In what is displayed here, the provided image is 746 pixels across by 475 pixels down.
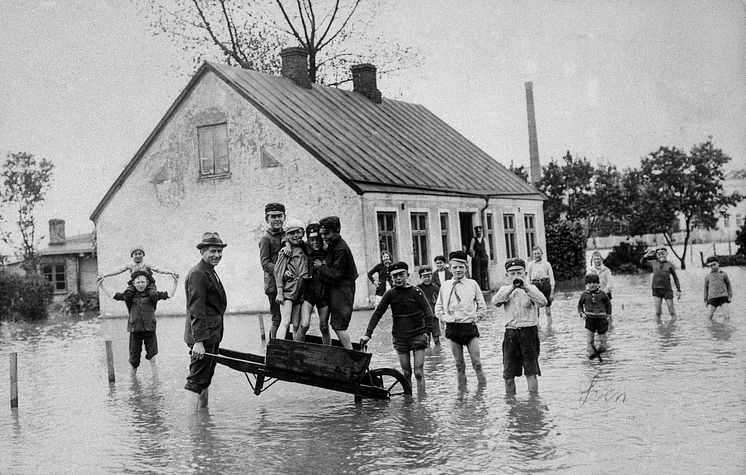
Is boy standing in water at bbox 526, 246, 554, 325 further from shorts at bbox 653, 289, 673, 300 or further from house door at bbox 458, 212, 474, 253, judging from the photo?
house door at bbox 458, 212, 474, 253

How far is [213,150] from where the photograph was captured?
27.9m

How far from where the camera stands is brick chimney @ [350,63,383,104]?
A: 35.7 m

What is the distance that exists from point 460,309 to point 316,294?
1665 millimetres

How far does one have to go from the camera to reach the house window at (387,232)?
26.3m

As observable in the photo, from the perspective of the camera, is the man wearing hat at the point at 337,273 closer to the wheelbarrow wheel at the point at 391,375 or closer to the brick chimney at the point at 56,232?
the wheelbarrow wheel at the point at 391,375

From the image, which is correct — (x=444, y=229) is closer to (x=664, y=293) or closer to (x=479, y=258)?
(x=479, y=258)

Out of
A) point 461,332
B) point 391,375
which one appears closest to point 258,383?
point 391,375

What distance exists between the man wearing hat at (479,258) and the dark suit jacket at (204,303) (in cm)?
1868

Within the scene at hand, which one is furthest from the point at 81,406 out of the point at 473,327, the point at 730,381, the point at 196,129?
the point at 196,129

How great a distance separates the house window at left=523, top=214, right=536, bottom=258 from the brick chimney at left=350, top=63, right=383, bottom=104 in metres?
7.56

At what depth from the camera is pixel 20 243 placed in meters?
32.2

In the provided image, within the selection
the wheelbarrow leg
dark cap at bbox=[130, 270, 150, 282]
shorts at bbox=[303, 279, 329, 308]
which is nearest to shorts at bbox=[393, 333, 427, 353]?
shorts at bbox=[303, 279, 329, 308]

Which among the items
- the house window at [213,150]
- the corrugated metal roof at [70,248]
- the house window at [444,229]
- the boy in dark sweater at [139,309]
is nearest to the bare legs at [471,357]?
the boy in dark sweater at [139,309]

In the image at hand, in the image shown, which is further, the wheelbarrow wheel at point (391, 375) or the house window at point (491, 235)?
the house window at point (491, 235)
